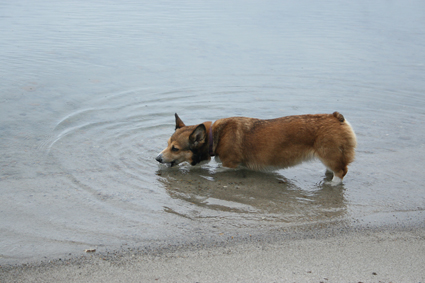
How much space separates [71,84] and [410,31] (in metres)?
13.8

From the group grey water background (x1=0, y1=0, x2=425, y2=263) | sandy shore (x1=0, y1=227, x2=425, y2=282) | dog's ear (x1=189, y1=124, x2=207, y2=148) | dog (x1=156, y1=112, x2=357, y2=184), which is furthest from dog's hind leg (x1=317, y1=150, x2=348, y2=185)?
dog's ear (x1=189, y1=124, x2=207, y2=148)

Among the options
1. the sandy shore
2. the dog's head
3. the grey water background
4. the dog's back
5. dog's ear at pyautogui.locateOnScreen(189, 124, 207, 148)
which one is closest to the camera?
the sandy shore

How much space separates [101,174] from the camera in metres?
5.91

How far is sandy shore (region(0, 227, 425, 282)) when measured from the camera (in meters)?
3.66

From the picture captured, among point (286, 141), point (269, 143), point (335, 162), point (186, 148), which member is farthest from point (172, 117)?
point (335, 162)

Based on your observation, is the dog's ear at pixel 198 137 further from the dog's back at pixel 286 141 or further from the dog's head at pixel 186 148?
the dog's back at pixel 286 141

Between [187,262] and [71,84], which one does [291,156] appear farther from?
[71,84]

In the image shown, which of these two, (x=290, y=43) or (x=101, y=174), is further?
(x=290, y=43)

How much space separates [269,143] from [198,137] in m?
1.02

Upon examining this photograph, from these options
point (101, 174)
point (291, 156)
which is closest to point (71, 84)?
point (101, 174)

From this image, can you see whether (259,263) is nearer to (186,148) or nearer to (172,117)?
(186,148)

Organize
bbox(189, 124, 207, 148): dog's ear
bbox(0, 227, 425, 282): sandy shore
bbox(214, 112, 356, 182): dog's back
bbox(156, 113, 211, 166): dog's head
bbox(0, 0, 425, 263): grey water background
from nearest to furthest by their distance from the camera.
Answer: bbox(0, 227, 425, 282): sandy shore < bbox(0, 0, 425, 263): grey water background < bbox(214, 112, 356, 182): dog's back < bbox(189, 124, 207, 148): dog's ear < bbox(156, 113, 211, 166): dog's head

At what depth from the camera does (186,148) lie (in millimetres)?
6230

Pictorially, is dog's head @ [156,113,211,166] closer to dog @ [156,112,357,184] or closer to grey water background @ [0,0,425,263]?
dog @ [156,112,357,184]
